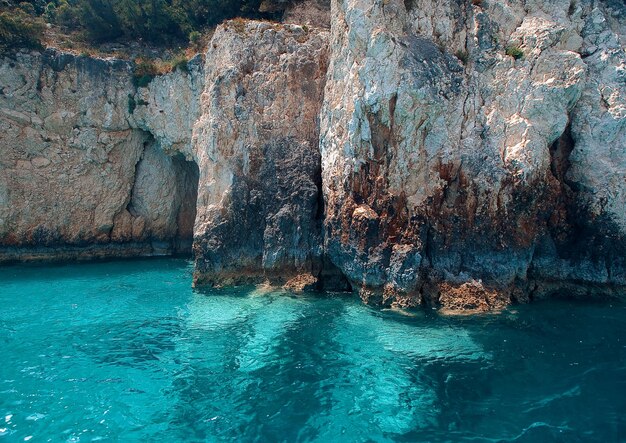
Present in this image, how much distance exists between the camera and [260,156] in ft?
69.5

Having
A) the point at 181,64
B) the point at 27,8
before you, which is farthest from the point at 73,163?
the point at 27,8

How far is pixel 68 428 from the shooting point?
9.80 m

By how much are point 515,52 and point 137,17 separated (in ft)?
82.0

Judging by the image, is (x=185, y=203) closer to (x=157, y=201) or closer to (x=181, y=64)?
(x=157, y=201)

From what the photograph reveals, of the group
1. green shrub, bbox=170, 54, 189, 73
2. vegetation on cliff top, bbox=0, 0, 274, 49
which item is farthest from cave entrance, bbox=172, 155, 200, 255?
vegetation on cliff top, bbox=0, 0, 274, 49

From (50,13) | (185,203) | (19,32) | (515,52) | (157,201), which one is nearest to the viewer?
(515,52)

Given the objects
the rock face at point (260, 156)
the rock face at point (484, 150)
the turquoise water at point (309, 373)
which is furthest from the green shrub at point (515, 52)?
the turquoise water at point (309, 373)

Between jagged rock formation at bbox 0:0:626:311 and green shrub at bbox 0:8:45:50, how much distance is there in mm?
12782

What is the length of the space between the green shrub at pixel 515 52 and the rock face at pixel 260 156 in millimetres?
8533

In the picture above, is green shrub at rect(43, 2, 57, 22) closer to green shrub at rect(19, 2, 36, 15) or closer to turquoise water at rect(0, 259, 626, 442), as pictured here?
green shrub at rect(19, 2, 36, 15)

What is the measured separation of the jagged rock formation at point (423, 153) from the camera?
648 inches

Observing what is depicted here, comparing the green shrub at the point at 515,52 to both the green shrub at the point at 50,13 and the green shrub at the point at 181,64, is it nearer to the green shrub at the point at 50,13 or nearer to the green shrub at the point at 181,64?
the green shrub at the point at 181,64

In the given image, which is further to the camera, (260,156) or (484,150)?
(260,156)

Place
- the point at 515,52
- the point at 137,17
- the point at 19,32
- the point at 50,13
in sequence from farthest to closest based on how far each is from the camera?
1. the point at 50,13
2. the point at 137,17
3. the point at 19,32
4. the point at 515,52
